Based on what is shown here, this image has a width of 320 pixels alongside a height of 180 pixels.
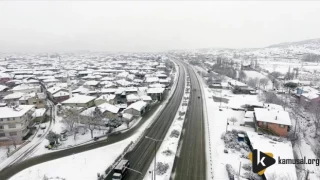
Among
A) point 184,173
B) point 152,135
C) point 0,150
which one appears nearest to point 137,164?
point 184,173

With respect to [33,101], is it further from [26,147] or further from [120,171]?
[120,171]

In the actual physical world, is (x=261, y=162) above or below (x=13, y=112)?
above

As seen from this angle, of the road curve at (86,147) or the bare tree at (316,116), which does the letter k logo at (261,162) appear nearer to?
the road curve at (86,147)

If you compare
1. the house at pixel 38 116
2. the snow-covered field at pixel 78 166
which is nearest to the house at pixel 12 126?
the house at pixel 38 116

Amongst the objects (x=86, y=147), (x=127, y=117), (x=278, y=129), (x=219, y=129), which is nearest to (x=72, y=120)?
(x=86, y=147)

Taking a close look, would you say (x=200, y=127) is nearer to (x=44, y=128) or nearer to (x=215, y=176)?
(x=215, y=176)

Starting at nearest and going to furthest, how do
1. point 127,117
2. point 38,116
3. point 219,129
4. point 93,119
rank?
point 93,119 < point 219,129 < point 127,117 < point 38,116
